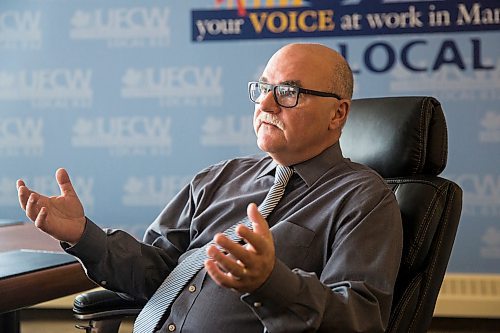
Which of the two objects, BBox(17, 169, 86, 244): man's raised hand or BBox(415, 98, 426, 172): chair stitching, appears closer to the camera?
BBox(17, 169, 86, 244): man's raised hand

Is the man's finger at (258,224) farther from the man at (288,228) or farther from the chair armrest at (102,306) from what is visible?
the chair armrest at (102,306)

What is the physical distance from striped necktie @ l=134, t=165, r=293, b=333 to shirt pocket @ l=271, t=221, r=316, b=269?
0.09 m

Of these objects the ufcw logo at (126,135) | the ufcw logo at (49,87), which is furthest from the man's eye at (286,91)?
the ufcw logo at (49,87)

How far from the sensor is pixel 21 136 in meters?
3.56

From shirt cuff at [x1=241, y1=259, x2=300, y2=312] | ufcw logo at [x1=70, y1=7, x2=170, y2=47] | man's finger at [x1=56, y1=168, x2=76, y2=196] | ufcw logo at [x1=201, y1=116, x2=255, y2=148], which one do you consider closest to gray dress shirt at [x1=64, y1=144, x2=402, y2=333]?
shirt cuff at [x1=241, y1=259, x2=300, y2=312]

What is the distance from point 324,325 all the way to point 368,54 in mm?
2079

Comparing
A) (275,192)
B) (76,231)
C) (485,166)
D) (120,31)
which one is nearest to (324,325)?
(275,192)

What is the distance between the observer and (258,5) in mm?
3328

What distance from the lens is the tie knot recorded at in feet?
5.82

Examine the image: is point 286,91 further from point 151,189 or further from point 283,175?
point 151,189

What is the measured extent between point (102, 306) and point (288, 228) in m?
0.49

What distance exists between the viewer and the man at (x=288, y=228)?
4.56ft

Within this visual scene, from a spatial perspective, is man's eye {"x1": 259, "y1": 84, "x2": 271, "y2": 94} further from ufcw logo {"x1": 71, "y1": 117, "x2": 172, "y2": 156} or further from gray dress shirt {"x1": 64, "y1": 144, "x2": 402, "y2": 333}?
ufcw logo {"x1": 71, "y1": 117, "x2": 172, "y2": 156}

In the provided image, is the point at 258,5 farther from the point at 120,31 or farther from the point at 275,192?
the point at 275,192
